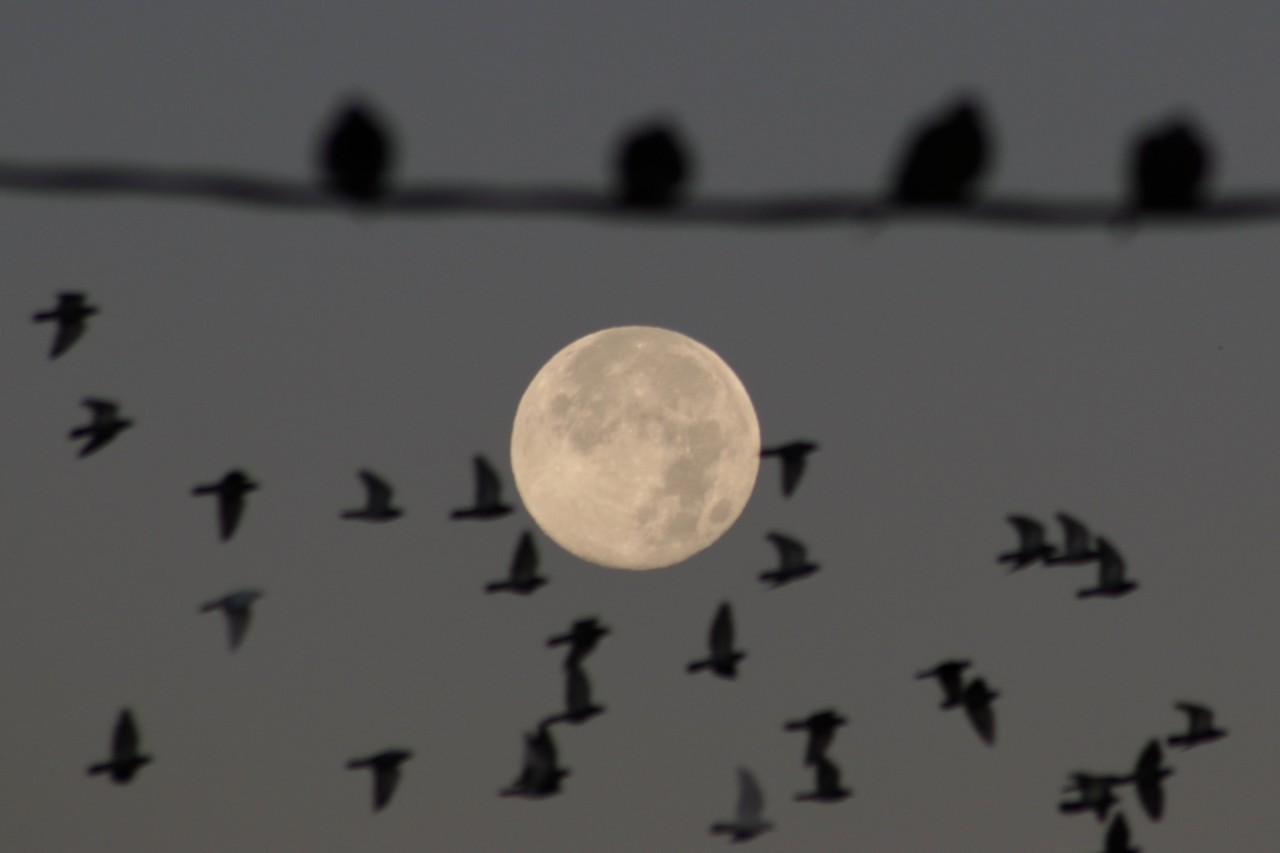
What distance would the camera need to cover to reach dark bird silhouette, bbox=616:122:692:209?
24.1 ft

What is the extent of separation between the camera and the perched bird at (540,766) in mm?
35594

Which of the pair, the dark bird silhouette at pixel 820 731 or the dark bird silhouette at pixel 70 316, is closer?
the dark bird silhouette at pixel 70 316

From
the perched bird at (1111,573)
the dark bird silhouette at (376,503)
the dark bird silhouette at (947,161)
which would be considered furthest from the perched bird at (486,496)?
the dark bird silhouette at (947,161)

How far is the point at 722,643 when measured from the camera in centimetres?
3506

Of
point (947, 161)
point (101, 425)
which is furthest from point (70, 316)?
point (947, 161)

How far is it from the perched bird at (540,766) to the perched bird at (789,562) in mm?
4514

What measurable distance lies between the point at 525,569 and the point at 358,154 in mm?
26335

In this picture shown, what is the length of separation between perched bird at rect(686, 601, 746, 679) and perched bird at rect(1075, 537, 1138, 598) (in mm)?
6020

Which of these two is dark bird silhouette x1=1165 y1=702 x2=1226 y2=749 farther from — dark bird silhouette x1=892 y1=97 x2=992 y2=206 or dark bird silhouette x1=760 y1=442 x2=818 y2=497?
dark bird silhouette x1=892 y1=97 x2=992 y2=206

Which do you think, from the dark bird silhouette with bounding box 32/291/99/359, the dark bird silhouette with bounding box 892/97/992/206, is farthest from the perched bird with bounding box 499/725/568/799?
the dark bird silhouette with bounding box 892/97/992/206

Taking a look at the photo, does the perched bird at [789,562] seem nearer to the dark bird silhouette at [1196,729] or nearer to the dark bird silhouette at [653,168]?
the dark bird silhouette at [1196,729]

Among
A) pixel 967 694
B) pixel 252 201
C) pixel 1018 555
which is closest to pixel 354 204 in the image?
pixel 252 201

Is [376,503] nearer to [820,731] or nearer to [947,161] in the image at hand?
[820,731]

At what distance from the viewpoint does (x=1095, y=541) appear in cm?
3569
